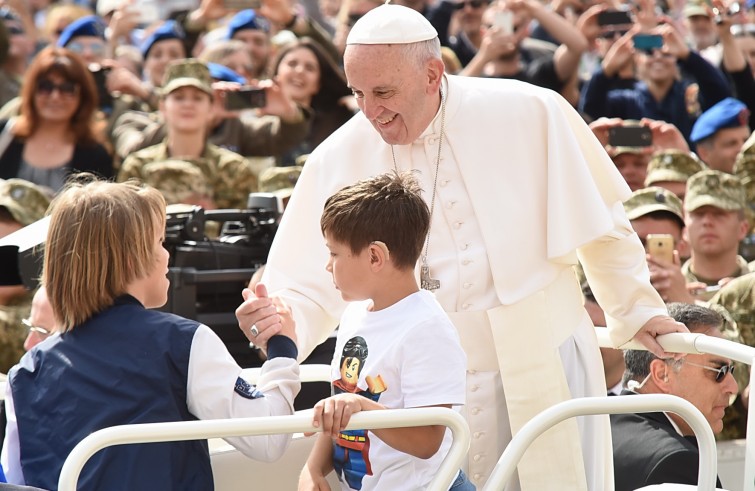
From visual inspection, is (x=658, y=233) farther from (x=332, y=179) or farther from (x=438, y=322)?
(x=438, y=322)

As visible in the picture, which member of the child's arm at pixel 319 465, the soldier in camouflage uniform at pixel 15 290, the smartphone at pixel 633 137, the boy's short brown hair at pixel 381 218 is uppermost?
the boy's short brown hair at pixel 381 218

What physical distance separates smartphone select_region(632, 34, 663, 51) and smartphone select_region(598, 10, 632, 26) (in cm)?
84

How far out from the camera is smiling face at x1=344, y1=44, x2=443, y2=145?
3496 millimetres

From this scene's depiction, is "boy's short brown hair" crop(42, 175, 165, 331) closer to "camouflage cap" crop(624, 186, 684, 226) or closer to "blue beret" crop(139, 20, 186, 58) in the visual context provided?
"camouflage cap" crop(624, 186, 684, 226)

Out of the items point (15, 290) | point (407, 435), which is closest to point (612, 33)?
point (15, 290)

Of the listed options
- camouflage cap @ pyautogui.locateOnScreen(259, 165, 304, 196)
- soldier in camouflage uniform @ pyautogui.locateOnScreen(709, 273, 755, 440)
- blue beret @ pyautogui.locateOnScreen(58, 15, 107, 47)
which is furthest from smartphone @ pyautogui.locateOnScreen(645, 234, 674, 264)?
blue beret @ pyautogui.locateOnScreen(58, 15, 107, 47)

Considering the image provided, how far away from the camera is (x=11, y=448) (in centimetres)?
300

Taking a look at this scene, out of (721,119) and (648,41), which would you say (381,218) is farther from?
(648,41)

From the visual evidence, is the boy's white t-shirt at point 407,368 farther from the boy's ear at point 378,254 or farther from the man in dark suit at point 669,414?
the man in dark suit at point 669,414

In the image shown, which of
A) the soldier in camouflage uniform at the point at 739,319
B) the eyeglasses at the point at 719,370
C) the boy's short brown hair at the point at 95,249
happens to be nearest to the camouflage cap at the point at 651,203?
the soldier in camouflage uniform at the point at 739,319

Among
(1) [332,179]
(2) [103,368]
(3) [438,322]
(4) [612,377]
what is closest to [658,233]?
(4) [612,377]

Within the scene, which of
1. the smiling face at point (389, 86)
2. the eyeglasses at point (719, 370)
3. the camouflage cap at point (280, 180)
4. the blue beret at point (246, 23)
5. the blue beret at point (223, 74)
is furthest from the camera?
the blue beret at point (246, 23)

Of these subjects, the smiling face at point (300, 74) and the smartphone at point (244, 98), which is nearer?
the smartphone at point (244, 98)

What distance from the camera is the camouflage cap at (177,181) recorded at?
6953 millimetres
